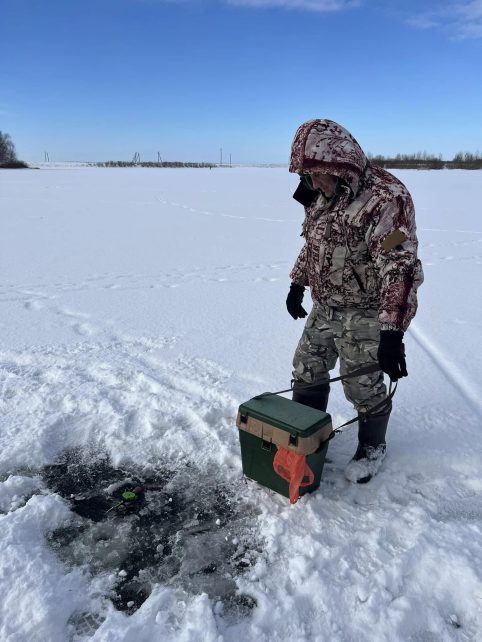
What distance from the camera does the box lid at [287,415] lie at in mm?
2051

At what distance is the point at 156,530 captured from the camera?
2100mm

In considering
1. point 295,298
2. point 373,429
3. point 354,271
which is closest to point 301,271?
point 295,298

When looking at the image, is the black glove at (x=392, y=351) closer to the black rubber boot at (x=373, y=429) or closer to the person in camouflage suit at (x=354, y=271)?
the person in camouflage suit at (x=354, y=271)

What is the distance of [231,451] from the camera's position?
8.52 feet

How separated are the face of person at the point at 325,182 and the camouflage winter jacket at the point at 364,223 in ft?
0.10

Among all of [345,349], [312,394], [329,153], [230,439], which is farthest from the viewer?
[230,439]

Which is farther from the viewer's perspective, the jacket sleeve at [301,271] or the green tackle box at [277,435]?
the jacket sleeve at [301,271]

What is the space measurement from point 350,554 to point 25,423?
1.90m

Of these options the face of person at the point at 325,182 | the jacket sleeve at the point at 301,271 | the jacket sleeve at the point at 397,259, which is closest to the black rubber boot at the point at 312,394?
the jacket sleeve at the point at 301,271

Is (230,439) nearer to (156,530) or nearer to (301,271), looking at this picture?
(156,530)

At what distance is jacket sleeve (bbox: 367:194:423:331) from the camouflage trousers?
0.27m

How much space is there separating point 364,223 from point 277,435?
96 centimetres

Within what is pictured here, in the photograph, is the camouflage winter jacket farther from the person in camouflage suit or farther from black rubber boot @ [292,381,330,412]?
black rubber boot @ [292,381,330,412]

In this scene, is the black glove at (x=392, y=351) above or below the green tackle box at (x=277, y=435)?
above
